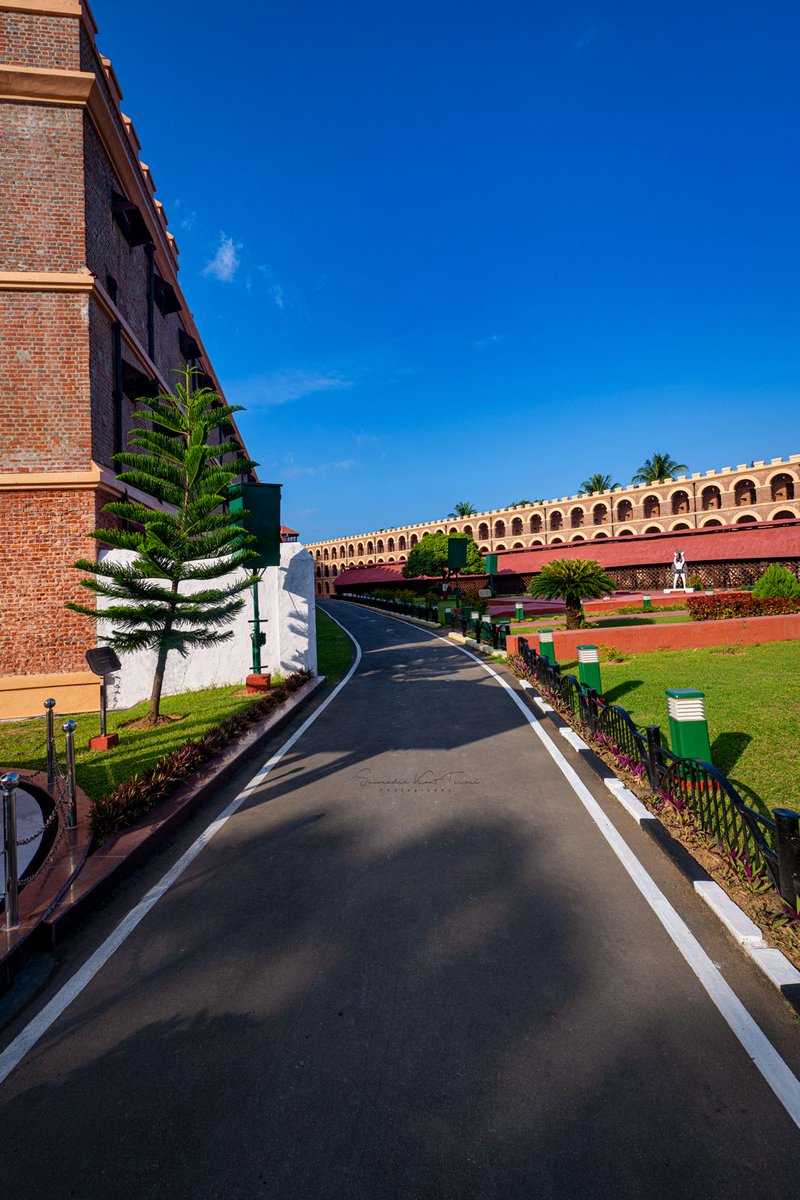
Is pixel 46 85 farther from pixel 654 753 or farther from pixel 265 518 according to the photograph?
pixel 654 753

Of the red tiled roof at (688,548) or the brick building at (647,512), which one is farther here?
the brick building at (647,512)

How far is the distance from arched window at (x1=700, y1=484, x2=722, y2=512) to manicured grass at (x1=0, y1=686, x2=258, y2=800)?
64594 millimetres

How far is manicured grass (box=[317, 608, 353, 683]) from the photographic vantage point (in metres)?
16.0

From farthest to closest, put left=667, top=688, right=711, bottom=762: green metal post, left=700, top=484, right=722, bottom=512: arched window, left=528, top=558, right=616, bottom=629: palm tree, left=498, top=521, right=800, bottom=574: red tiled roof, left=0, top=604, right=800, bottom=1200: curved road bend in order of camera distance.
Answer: left=700, top=484, right=722, bottom=512: arched window → left=498, top=521, right=800, bottom=574: red tiled roof → left=528, top=558, right=616, bottom=629: palm tree → left=667, top=688, right=711, bottom=762: green metal post → left=0, top=604, right=800, bottom=1200: curved road bend

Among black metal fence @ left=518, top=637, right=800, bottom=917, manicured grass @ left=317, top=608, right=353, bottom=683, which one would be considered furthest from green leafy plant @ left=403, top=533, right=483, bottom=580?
black metal fence @ left=518, top=637, right=800, bottom=917

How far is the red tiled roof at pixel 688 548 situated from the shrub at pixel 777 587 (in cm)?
1797

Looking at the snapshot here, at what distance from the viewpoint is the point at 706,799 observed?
199 inches

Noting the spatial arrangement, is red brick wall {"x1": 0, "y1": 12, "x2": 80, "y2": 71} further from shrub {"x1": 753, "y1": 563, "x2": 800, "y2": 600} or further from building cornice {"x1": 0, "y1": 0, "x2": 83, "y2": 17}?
shrub {"x1": 753, "y1": 563, "x2": 800, "y2": 600}

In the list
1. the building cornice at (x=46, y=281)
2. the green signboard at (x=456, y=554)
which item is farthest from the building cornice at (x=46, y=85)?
the green signboard at (x=456, y=554)

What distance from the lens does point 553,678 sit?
10.9 m

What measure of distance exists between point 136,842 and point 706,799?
16.9ft

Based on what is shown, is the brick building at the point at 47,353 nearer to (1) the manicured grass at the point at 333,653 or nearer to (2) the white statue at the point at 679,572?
(1) the manicured grass at the point at 333,653

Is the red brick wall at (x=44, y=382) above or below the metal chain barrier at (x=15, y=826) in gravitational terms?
above

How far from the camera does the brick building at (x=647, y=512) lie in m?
56.5
